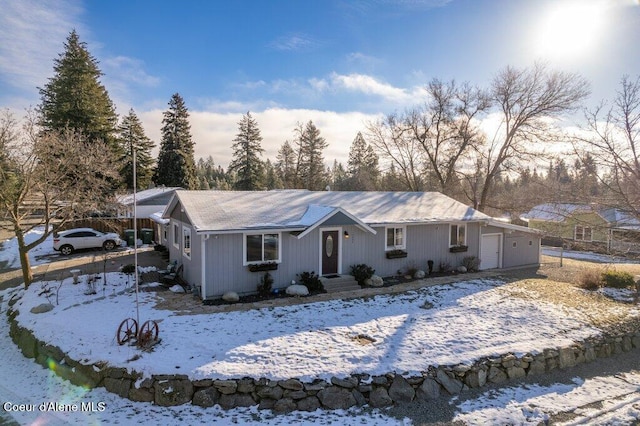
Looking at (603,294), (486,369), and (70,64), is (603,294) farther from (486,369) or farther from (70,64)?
(70,64)

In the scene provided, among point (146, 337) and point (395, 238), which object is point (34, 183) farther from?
point (395, 238)

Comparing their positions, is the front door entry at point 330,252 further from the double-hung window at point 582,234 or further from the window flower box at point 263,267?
the double-hung window at point 582,234

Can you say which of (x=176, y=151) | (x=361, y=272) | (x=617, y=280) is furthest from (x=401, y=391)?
(x=176, y=151)

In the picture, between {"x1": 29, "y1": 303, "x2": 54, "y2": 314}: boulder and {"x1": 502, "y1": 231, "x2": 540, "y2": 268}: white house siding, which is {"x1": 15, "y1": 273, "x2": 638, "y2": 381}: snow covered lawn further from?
{"x1": 502, "y1": 231, "x2": 540, "y2": 268}: white house siding

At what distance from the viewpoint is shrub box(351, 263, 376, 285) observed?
14790 millimetres

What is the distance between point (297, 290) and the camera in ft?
42.6

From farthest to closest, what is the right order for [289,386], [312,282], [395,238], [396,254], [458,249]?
[458,249], [395,238], [396,254], [312,282], [289,386]

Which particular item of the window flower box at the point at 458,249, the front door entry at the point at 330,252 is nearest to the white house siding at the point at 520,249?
the window flower box at the point at 458,249

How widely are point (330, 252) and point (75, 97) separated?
28.7 m

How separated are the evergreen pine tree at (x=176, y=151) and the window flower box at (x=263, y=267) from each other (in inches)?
1215

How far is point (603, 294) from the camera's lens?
15195 mm

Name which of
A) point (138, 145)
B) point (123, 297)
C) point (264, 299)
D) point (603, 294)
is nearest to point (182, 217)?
point (123, 297)

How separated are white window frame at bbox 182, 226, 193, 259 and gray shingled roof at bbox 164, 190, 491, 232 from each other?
116 centimetres

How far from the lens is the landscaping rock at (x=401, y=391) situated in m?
7.91
